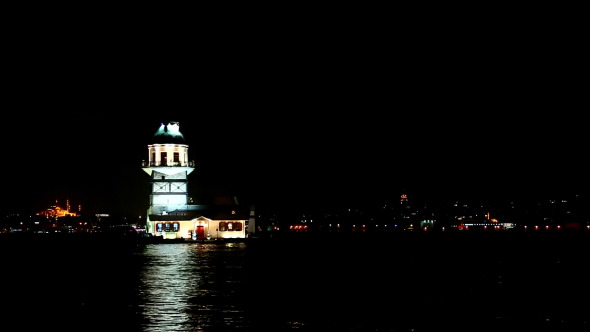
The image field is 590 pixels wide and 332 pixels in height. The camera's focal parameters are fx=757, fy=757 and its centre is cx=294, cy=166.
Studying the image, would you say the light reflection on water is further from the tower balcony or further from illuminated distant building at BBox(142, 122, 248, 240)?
the tower balcony

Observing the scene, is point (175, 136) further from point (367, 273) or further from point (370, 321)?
point (370, 321)

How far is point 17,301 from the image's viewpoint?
92.5ft

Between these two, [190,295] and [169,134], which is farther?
[169,134]

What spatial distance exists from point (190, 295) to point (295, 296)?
3.99 metres

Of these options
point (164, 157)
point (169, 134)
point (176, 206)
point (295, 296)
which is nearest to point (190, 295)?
point (295, 296)

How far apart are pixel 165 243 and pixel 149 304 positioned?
54354mm

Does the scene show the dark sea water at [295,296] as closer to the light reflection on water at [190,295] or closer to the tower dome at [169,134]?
the light reflection on water at [190,295]

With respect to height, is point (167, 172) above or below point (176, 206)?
above

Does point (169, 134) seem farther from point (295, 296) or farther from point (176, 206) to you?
point (295, 296)

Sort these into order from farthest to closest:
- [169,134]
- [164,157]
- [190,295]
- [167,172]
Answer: [169,134], [164,157], [167,172], [190,295]

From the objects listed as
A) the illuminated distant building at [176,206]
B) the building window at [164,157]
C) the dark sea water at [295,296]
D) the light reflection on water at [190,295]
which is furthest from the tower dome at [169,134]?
the light reflection on water at [190,295]

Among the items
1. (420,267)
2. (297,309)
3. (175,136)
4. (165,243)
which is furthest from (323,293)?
(175,136)

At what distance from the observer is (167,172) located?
281 feet

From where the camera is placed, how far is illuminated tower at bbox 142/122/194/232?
3351 inches
